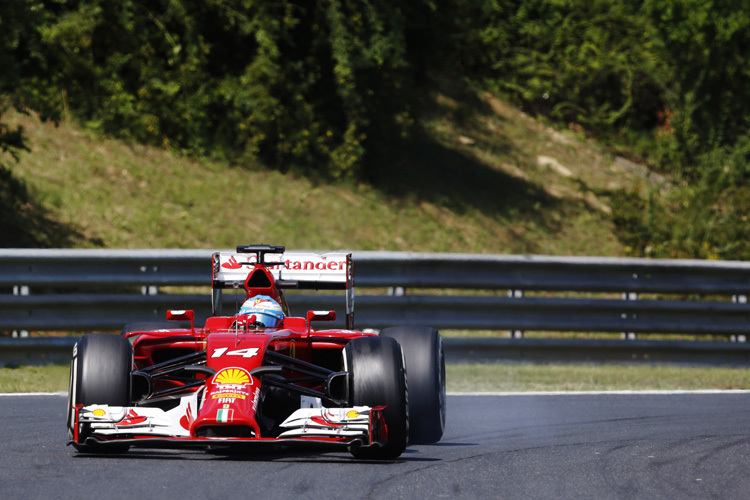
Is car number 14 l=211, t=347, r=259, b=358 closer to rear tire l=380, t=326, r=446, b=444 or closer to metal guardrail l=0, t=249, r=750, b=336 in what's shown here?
rear tire l=380, t=326, r=446, b=444

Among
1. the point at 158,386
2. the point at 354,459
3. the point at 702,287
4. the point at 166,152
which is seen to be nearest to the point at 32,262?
the point at 158,386

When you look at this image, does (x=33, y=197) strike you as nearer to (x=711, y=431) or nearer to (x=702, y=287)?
(x=702, y=287)

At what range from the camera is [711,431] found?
27.3 ft

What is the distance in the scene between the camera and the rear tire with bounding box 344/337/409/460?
22.3ft

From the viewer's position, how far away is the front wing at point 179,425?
21.5 feet

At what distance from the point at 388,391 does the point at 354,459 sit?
1.33ft

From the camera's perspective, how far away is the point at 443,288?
41.5 ft

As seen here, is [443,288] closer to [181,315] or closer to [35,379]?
[35,379]

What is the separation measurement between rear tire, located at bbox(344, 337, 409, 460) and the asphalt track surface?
100 millimetres

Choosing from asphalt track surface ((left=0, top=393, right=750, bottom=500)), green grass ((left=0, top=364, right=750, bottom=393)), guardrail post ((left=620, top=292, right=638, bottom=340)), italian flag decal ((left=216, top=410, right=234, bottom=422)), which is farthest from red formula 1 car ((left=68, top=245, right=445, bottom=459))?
guardrail post ((left=620, top=292, right=638, bottom=340))

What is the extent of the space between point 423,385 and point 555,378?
4.82m

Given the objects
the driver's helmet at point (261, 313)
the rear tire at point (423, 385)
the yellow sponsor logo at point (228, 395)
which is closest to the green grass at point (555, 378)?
the driver's helmet at point (261, 313)

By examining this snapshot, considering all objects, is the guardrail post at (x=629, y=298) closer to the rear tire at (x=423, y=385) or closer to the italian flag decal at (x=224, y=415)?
the rear tire at (x=423, y=385)

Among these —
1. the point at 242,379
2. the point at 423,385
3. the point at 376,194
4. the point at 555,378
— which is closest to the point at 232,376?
the point at 242,379
